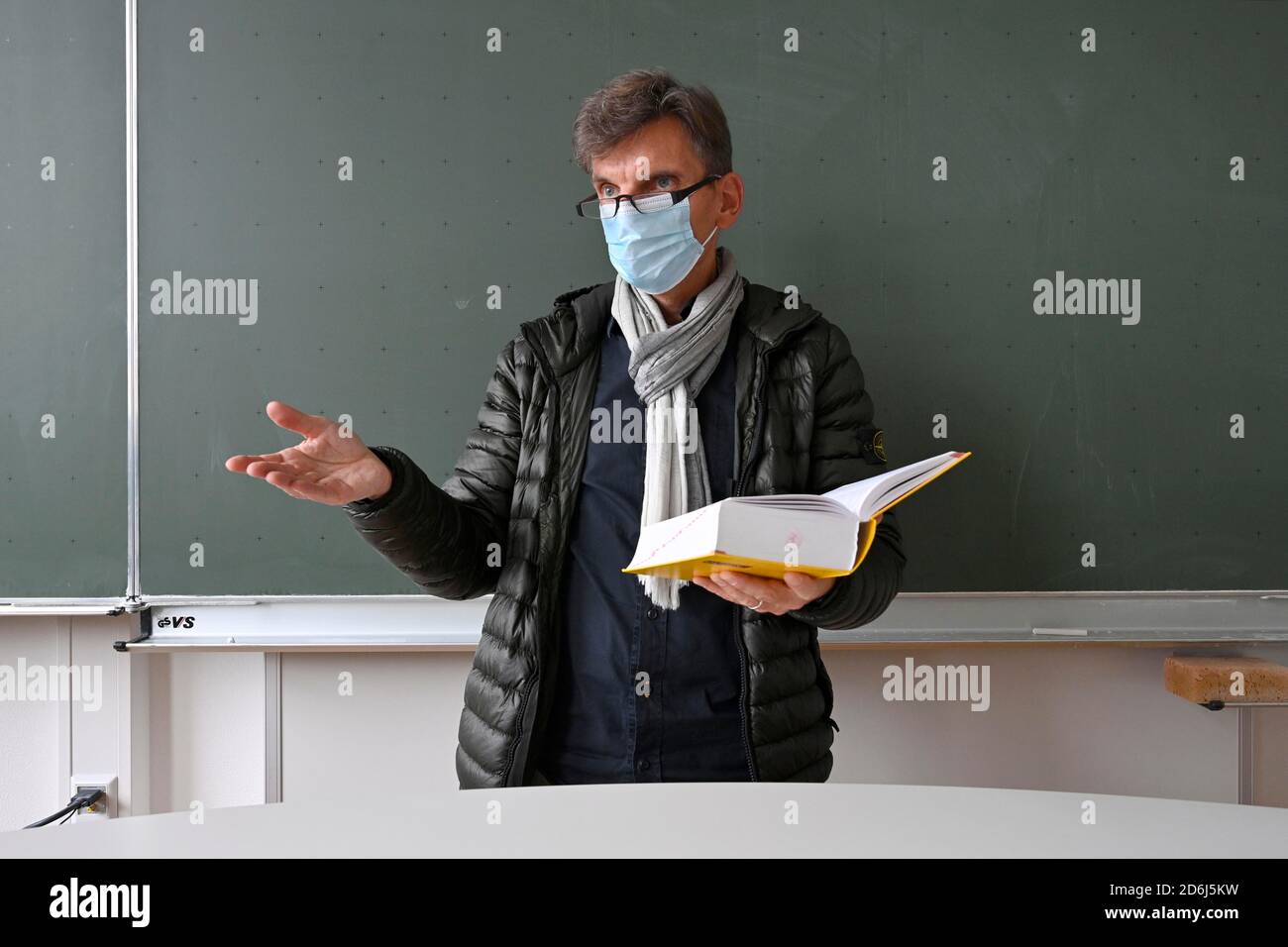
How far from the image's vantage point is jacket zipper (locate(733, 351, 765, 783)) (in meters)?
1.37

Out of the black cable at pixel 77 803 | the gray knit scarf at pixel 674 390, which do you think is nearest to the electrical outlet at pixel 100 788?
the black cable at pixel 77 803

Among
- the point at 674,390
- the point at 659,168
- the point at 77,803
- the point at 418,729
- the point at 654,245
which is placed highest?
the point at 659,168

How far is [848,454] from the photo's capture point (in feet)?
4.83

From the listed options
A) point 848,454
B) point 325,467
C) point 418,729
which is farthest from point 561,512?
point 418,729

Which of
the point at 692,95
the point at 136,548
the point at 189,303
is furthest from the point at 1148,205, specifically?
the point at 136,548

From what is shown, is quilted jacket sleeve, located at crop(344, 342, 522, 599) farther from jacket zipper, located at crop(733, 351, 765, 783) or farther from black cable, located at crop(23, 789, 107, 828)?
black cable, located at crop(23, 789, 107, 828)

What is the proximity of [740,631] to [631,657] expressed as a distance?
179mm

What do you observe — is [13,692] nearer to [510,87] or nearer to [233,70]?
[233,70]

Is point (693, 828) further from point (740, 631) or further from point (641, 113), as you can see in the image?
point (641, 113)

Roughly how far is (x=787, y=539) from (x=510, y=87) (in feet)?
4.56

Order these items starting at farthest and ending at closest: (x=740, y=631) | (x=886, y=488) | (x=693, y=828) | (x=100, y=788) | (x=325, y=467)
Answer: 1. (x=100, y=788)
2. (x=740, y=631)
3. (x=325, y=467)
4. (x=886, y=488)
5. (x=693, y=828)

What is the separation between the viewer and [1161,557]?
1968 millimetres

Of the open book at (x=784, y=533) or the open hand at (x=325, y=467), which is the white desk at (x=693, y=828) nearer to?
the open book at (x=784, y=533)

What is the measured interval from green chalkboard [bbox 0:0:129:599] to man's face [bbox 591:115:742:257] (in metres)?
1.21
